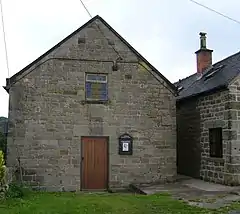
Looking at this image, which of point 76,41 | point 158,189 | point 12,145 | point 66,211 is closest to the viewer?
point 66,211

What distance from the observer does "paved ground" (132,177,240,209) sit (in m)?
11.4

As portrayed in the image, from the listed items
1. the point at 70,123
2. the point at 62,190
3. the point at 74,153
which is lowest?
the point at 62,190

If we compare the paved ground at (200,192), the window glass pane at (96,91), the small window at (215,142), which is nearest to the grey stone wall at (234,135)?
the paved ground at (200,192)

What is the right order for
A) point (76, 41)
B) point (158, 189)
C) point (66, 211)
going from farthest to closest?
point (76, 41)
point (158, 189)
point (66, 211)

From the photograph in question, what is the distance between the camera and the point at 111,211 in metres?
9.99

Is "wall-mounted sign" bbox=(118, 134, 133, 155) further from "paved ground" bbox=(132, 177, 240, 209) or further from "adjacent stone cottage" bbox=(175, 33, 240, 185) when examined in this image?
"adjacent stone cottage" bbox=(175, 33, 240, 185)

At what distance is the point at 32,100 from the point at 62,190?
402 centimetres

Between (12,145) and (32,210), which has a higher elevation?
(12,145)

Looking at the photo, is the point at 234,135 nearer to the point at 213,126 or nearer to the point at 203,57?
the point at 213,126

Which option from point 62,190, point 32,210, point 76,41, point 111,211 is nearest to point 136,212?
point 111,211

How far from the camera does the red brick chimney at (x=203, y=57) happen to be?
76.1 ft

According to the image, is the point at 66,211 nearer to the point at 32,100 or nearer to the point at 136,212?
the point at 136,212

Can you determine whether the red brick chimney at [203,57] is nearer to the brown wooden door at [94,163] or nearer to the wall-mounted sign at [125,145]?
the wall-mounted sign at [125,145]

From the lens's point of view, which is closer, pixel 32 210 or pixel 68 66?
pixel 32 210
